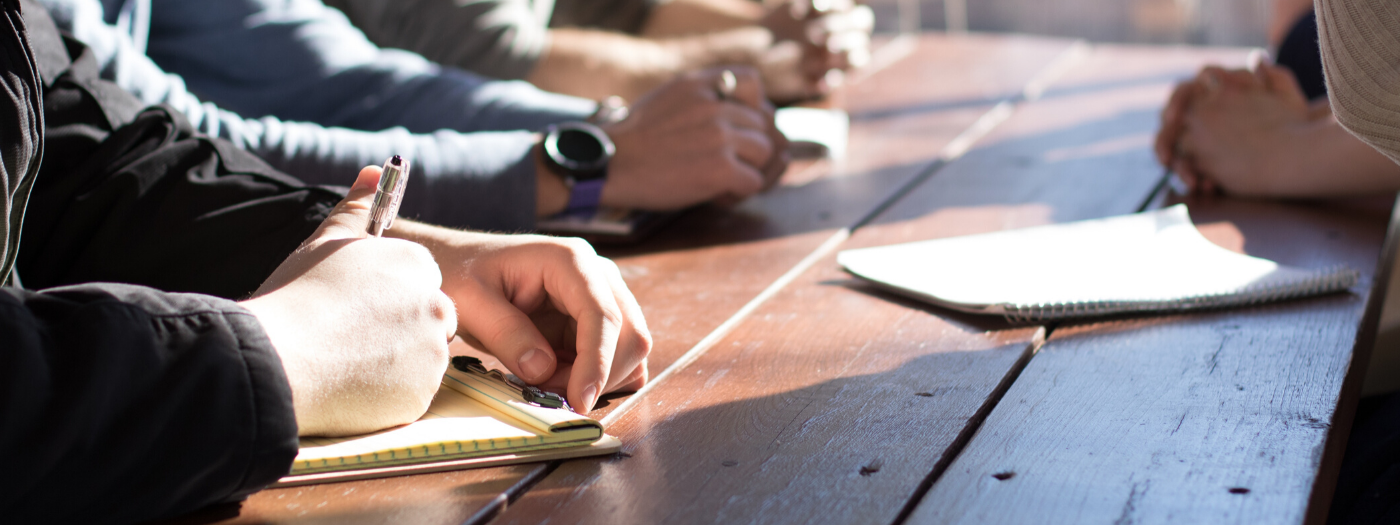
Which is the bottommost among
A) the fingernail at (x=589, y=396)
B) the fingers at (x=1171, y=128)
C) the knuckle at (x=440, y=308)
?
the fingers at (x=1171, y=128)

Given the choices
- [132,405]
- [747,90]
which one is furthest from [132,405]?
[747,90]

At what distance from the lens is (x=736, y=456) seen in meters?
0.59

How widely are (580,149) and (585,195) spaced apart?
50mm

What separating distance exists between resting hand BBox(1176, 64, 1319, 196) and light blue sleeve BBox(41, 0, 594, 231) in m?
0.74

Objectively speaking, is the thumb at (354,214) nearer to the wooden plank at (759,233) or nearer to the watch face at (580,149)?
the wooden plank at (759,233)

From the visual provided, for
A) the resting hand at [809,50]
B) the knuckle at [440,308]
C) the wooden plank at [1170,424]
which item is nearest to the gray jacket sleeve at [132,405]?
the knuckle at [440,308]

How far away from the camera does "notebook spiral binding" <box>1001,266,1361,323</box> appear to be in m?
0.81

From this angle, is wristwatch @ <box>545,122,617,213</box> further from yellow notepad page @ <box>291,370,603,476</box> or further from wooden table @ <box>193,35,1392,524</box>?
yellow notepad page @ <box>291,370,603,476</box>

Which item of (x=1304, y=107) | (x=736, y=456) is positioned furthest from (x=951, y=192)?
(x=736, y=456)

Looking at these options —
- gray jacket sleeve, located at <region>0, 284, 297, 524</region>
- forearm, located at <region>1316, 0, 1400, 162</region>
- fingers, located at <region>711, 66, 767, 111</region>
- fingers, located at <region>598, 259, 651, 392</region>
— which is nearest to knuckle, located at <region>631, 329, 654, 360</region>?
fingers, located at <region>598, 259, 651, 392</region>

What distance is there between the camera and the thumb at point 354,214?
25.4 inches

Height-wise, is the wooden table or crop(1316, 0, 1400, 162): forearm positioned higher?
crop(1316, 0, 1400, 162): forearm

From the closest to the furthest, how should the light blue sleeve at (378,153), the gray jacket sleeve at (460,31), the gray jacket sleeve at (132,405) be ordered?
the gray jacket sleeve at (132,405)
the light blue sleeve at (378,153)
the gray jacket sleeve at (460,31)

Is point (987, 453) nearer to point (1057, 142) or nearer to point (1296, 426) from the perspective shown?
point (1296, 426)
